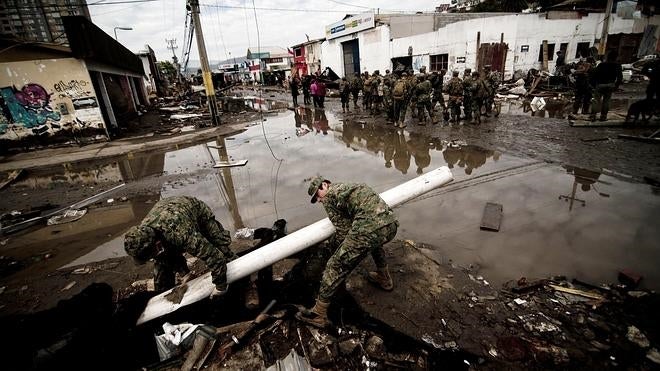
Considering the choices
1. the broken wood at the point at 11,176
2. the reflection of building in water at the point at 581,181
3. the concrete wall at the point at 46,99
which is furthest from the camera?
the concrete wall at the point at 46,99

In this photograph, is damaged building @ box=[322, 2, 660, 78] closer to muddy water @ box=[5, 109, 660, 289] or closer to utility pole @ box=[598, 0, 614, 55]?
utility pole @ box=[598, 0, 614, 55]

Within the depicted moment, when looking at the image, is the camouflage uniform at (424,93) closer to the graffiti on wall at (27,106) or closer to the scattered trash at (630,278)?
the scattered trash at (630,278)

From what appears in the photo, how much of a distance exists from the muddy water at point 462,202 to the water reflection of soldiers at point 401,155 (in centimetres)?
2

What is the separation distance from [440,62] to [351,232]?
18601 mm

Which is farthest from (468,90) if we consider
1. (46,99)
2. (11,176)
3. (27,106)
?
(27,106)

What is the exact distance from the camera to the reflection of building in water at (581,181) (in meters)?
4.11

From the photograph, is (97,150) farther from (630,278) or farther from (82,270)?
(630,278)

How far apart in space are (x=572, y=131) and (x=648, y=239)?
5.07 m

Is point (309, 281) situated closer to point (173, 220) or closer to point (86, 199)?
point (173, 220)

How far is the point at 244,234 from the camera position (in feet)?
13.3

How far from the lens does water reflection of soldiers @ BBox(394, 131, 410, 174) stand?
237 inches

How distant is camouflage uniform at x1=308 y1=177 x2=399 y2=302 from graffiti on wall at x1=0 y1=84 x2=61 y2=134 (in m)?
11.8

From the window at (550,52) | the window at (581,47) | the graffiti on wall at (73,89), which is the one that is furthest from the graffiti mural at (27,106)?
the window at (581,47)

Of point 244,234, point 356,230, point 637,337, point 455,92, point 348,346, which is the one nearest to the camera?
point 637,337
